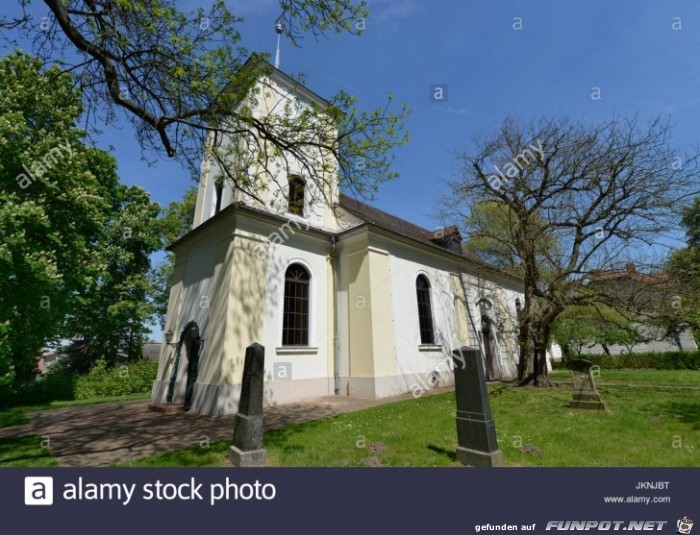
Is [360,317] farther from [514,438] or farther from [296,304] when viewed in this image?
[514,438]

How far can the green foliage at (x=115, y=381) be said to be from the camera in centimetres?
1688

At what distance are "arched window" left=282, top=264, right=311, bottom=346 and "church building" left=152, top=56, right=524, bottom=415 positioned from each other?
0.04m

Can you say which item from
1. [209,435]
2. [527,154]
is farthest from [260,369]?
[527,154]

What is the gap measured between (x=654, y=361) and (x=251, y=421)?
98.5 feet

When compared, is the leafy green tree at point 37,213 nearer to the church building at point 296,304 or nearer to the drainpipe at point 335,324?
the church building at point 296,304

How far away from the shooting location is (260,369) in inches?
223

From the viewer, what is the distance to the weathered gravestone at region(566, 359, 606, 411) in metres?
8.27
